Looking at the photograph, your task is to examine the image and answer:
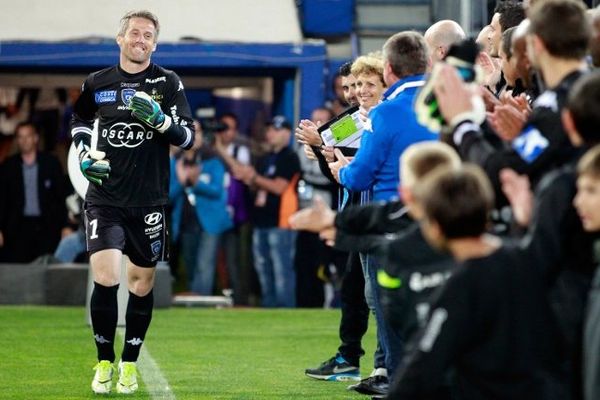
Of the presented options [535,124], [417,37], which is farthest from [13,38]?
[535,124]

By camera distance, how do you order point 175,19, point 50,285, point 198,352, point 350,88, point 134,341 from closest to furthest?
point 134,341, point 350,88, point 198,352, point 50,285, point 175,19

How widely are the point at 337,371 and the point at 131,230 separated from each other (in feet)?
5.96

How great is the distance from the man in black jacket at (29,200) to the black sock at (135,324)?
8602 mm

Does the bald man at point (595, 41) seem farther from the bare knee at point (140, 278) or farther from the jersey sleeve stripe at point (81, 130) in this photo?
the jersey sleeve stripe at point (81, 130)

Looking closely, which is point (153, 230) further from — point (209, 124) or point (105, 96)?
point (209, 124)

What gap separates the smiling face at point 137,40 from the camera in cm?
931

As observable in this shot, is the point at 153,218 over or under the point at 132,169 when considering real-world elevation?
under

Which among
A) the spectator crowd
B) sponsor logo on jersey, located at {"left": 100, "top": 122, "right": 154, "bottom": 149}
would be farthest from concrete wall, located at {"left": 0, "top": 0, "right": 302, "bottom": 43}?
the spectator crowd

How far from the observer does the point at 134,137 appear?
30.5 ft

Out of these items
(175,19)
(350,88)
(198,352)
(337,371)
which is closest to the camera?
(337,371)

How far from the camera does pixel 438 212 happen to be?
4629 millimetres

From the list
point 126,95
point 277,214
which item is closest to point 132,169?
point 126,95

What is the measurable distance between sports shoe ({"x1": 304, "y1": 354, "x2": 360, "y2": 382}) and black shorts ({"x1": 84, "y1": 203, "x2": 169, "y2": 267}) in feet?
4.88

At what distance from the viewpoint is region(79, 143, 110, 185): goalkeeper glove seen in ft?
30.2
